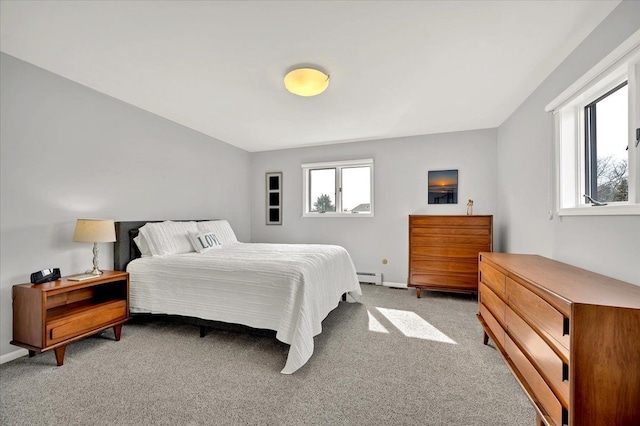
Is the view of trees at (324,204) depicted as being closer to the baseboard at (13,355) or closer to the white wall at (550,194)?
the white wall at (550,194)

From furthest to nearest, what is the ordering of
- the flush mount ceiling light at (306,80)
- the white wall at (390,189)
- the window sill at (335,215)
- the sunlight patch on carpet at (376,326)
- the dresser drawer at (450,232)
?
the window sill at (335,215)
the white wall at (390,189)
the dresser drawer at (450,232)
the sunlight patch on carpet at (376,326)
the flush mount ceiling light at (306,80)

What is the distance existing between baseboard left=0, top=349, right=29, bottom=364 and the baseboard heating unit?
12.8 ft

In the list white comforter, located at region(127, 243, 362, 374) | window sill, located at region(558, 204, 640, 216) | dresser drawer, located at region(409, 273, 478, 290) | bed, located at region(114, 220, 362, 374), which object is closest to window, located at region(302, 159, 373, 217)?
dresser drawer, located at region(409, 273, 478, 290)

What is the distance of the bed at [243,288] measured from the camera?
2082 millimetres

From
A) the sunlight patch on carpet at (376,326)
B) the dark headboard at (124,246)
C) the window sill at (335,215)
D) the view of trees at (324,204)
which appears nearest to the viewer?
the sunlight patch on carpet at (376,326)

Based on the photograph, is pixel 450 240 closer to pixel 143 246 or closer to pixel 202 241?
pixel 202 241

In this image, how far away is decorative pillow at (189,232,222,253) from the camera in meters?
3.19

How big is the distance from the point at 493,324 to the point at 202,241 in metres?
3.09

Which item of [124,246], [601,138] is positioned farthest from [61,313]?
[601,138]

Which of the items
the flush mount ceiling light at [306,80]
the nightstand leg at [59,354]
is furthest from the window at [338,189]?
the nightstand leg at [59,354]

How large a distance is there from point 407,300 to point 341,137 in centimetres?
272

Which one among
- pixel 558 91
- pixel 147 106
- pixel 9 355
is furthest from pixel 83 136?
pixel 558 91

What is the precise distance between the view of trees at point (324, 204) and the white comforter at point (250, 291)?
2.00 meters

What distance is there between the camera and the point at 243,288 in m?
2.31
